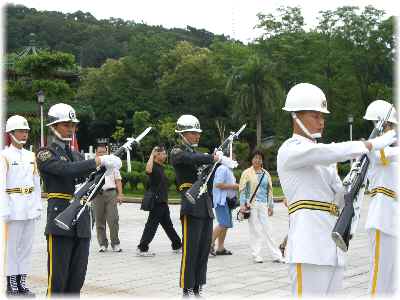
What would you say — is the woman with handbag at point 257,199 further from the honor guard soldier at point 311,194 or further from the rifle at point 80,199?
the honor guard soldier at point 311,194

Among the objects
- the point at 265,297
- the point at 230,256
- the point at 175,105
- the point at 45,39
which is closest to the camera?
the point at 265,297

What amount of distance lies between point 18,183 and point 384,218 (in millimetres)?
4622

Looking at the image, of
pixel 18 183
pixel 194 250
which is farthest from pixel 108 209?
pixel 194 250

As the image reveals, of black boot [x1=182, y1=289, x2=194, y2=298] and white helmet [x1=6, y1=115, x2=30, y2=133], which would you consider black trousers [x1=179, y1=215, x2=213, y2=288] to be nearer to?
black boot [x1=182, y1=289, x2=194, y2=298]

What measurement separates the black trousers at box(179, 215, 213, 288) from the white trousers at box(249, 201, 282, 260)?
2838 millimetres

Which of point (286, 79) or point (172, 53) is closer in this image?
point (286, 79)

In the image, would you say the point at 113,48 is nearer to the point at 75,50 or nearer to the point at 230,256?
the point at 75,50

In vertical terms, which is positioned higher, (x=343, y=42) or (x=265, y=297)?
(x=343, y=42)

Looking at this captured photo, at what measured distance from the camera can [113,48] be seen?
78000mm

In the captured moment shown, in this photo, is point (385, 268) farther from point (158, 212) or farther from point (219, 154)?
point (158, 212)

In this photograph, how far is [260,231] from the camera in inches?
421

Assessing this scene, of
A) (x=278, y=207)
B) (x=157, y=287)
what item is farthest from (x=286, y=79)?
(x=157, y=287)

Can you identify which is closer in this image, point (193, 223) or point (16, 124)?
point (193, 223)

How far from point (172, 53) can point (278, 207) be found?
39.3m
